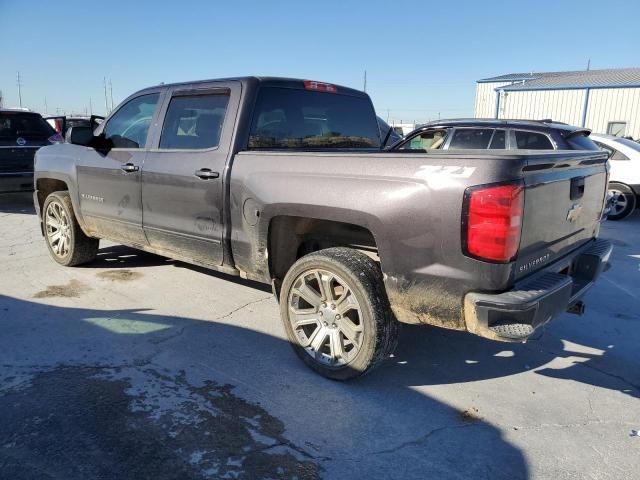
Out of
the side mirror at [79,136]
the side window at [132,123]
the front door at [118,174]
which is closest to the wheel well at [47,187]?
the front door at [118,174]

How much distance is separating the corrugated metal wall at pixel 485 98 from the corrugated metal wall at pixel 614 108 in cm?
547

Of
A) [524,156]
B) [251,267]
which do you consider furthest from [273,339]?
[524,156]

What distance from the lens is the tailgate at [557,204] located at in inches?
103

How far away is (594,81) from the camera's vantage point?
966 inches

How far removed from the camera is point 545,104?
24375 millimetres

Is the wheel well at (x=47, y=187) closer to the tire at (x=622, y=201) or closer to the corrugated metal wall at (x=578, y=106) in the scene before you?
the tire at (x=622, y=201)

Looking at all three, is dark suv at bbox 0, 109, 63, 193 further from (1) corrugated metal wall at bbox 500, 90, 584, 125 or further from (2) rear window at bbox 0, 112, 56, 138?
(1) corrugated metal wall at bbox 500, 90, 584, 125

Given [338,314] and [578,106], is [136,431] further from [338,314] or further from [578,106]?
[578,106]

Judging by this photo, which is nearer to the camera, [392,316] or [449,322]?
[449,322]

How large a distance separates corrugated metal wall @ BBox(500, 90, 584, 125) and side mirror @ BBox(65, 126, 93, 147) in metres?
23.4

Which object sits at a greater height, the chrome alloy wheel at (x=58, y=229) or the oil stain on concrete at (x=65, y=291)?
the chrome alloy wheel at (x=58, y=229)

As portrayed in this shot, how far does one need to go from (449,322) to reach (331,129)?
233 cm

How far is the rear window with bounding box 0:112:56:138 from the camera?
375 inches

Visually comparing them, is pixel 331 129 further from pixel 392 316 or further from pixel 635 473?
pixel 635 473
